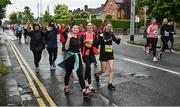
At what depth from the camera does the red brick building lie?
81750mm

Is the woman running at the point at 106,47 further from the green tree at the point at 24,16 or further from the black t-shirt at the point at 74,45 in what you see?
Answer: the green tree at the point at 24,16

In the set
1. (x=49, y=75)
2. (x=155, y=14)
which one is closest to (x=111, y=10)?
(x=155, y=14)

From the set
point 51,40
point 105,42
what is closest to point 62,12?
point 51,40

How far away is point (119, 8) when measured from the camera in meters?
86.1

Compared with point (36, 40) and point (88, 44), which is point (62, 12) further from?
point (88, 44)

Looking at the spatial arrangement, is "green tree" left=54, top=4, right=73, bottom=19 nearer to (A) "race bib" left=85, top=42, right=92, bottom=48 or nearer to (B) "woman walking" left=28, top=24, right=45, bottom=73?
(B) "woman walking" left=28, top=24, right=45, bottom=73

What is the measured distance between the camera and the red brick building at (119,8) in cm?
8175

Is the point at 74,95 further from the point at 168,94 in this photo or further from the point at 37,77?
the point at 37,77

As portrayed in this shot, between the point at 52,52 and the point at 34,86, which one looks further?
the point at 52,52

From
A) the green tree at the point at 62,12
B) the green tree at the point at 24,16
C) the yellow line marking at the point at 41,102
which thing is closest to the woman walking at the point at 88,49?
the yellow line marking at the point at 41,102

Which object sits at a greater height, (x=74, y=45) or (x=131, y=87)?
(x=74, y=45)

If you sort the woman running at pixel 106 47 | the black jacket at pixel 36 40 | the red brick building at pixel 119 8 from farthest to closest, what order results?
1. the red brick building at pixel 119 8
2. the black jacket at pixel 36 40
3. the woman running at pixel 106 47

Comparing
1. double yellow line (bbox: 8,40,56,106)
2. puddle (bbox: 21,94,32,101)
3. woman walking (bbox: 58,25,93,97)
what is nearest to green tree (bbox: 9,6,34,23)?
double yellow line (bbox: 8,40,56,106)

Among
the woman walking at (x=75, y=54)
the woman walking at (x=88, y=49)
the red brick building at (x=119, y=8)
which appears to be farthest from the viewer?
the red brick building at (x=119, y=8)
